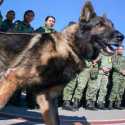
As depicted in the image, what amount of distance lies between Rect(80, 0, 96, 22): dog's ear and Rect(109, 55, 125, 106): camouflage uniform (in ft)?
18.5

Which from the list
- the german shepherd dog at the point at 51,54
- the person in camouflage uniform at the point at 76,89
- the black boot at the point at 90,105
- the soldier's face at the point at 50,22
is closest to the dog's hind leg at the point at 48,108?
the german shepherd dog at the point at 51,54

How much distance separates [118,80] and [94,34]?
6.23 meters

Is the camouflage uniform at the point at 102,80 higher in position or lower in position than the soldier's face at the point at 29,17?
lower

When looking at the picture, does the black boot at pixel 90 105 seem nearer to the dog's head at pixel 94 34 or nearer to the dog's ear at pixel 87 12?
the dog's head at pixel 94 34

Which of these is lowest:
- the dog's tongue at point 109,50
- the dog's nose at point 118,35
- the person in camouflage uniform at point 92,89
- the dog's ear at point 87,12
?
the person in camouflage uniform at point 92,89

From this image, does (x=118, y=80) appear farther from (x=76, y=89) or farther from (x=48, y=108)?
(x=48, y=108)

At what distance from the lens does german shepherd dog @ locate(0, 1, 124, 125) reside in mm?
6090

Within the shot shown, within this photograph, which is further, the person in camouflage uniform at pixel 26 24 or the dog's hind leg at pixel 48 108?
Result: the person in camouflage uniform at pixel 26 24

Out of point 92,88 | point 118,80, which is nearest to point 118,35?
point 92,88

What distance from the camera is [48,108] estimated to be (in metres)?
6.83

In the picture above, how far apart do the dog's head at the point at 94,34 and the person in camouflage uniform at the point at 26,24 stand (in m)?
3.35

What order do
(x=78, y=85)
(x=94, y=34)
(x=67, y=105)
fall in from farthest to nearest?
1. (x=78, y=85)
2. (x=67, y=105)
3. (x=94, y=34)

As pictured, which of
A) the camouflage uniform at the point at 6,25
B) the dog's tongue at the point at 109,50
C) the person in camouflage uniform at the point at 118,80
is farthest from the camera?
the person in camouflage uniform at the point at 118,80

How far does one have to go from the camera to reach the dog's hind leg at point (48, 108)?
674 centimetres
